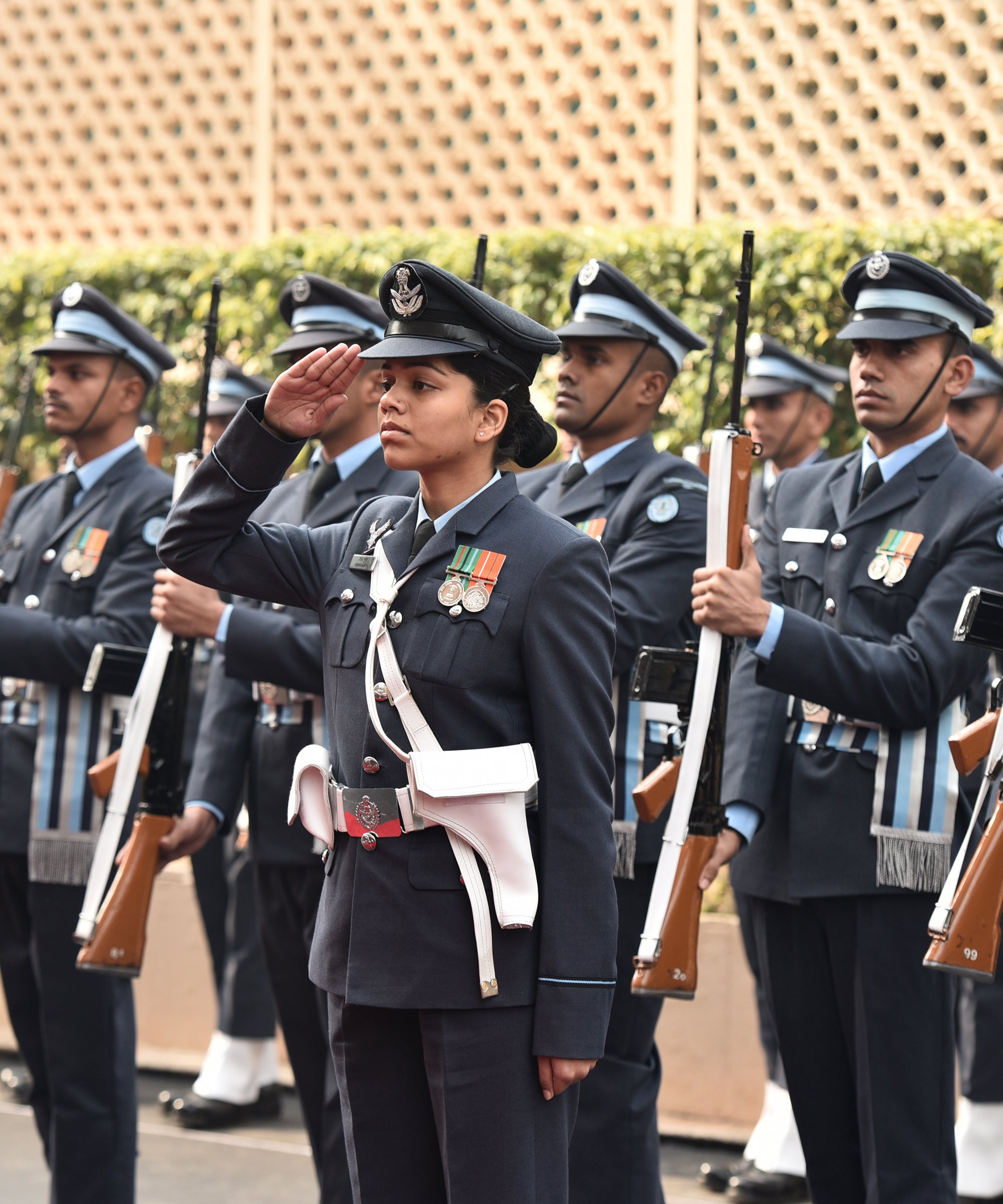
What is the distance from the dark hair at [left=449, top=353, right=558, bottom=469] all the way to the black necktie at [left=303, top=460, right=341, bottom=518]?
129 cm

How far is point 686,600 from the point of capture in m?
3.82

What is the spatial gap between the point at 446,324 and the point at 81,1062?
2.16 meters

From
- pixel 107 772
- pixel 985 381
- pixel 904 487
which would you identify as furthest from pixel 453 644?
pixel 985 381

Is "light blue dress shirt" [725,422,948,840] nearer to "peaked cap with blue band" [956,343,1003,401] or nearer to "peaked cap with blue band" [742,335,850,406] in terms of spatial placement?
"peaked cap with blue band" [956,343,1003,401]

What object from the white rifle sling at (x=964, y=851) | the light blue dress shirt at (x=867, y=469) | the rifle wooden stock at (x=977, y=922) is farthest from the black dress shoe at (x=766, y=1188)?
the rifle wooden stock at (x=977, y=922)

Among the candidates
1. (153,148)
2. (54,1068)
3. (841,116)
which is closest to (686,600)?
(54,1068)

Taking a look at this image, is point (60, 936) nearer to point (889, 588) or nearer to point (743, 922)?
point (743, 922)

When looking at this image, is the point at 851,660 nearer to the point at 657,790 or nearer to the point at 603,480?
the point at 657,790

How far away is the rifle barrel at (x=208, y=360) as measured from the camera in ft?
13.5

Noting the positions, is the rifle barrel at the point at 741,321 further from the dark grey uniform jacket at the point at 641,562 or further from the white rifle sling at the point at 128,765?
the white rifle sling at the point at 128,765

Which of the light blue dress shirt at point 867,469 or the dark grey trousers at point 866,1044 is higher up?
the light blue dress shirt at point 867,469

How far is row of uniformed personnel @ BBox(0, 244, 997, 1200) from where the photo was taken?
8.25ft

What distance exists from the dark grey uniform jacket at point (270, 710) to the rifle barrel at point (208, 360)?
0.28 meters

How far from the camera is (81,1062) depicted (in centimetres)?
389
